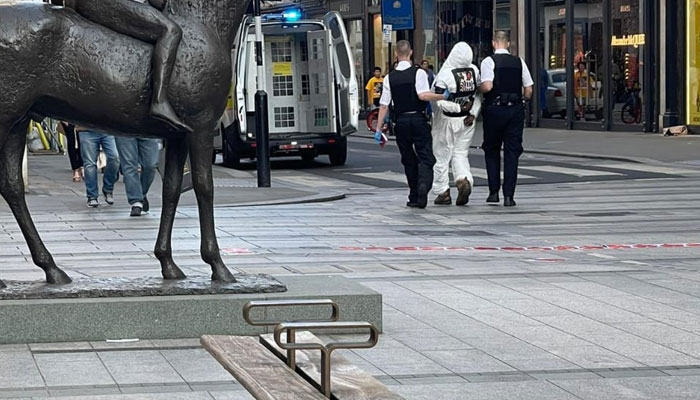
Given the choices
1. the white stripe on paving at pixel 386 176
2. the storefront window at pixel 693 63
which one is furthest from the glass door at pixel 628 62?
the white stripe on paving at pixel 386 176

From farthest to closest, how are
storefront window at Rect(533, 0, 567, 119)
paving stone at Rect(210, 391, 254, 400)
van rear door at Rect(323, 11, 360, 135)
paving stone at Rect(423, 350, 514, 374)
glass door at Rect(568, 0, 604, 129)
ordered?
storefront window at Rect(533, 0, 567, 119), glass door at Rect(568, 0, 604, 129), van rear door at Rect(323, 11, 360, 135), paving stone at Rect(423, 350, 514, 374), paving stone at Rect(210, 391, 254, 400)

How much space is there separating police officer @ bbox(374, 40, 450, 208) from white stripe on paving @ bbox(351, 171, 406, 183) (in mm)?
4963

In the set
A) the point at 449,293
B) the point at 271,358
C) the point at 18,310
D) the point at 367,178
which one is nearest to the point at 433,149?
the point at 367,178

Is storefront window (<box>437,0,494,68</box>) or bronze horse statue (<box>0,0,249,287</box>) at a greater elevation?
storefront window (<box>437,0,494,68</box>)

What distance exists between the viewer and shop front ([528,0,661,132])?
33.7 metres

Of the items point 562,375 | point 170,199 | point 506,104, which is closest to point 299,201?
point 506,104

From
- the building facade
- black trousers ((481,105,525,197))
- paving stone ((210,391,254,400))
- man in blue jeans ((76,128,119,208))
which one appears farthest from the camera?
the building facade

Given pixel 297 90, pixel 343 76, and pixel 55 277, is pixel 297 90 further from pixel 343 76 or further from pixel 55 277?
pixel 55 277

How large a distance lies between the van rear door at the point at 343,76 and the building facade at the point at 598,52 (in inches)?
359

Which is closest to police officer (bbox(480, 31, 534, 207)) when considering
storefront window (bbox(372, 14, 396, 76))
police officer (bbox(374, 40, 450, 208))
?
police officer (bbox(374, 40, 450, 208))

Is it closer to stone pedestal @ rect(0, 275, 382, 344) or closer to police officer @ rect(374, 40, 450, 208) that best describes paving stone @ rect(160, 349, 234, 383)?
stone pedestal @ rect(0, 275, 382, 344)

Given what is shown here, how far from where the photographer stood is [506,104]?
679 inches

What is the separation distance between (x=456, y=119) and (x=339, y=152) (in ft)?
32.5

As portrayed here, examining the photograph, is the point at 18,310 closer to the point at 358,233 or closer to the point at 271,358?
the point at 271,358
